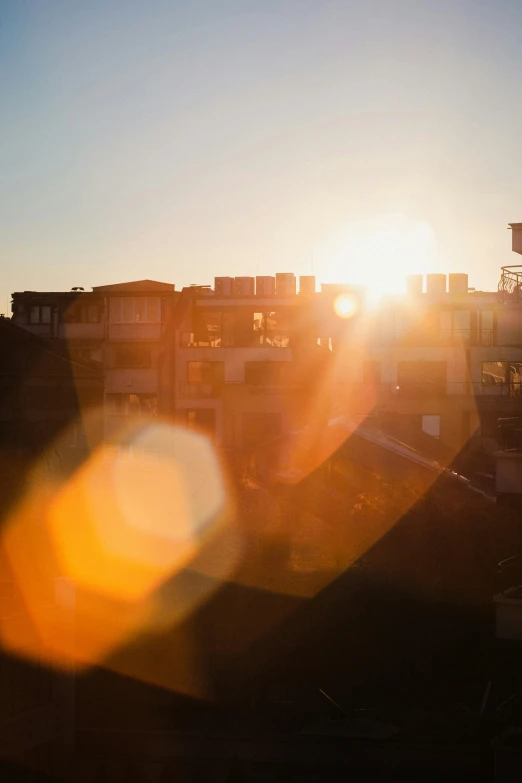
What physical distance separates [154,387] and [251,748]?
27.1m

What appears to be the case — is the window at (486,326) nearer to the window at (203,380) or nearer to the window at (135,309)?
the window at (203,380)

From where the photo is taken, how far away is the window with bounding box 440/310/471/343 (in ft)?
110

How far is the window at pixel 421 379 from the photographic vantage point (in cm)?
3325

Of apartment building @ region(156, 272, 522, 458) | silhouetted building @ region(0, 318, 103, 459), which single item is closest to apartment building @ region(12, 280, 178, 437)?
apartment building @ region(156, 272, 522, 458)

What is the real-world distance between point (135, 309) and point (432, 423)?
1249cm

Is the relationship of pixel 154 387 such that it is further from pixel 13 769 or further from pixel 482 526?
pixel 13 769

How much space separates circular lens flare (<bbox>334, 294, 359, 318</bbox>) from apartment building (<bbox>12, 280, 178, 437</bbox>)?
258 inches

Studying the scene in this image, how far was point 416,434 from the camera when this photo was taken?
24.3m

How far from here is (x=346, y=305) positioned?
3503 centimetres

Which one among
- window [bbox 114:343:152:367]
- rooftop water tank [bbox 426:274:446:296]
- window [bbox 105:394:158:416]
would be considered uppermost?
rooftop water tank [bbox 426:274:446:296]

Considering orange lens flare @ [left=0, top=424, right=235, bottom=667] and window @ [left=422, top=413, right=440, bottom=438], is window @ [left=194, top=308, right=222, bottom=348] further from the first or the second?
orange lens flare @ [left=0, top=424, right=235, bottom=667]

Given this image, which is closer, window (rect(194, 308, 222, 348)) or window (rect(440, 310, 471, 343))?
window (rect(440, 310, 471, 343))

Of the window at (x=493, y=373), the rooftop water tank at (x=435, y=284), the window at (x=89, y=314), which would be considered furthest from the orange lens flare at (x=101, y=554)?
the rooftop water tank at (x=435, y=284)

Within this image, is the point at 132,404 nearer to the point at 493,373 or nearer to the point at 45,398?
the point at 493,373
